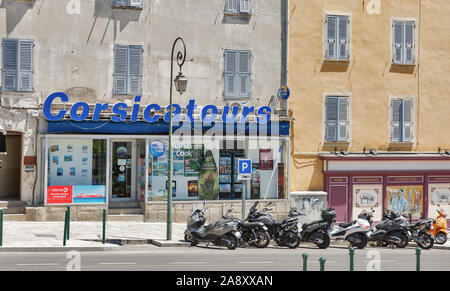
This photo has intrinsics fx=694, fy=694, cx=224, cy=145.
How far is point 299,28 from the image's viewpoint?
27.5 meters

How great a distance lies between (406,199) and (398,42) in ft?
21.3

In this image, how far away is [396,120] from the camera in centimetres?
2855

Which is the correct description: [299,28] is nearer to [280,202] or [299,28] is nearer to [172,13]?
[172,13]

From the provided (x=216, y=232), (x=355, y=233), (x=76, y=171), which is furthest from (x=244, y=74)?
(x=216, y=232)

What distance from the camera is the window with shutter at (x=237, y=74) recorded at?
87.0 feet

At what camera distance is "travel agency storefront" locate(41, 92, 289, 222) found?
971 inches

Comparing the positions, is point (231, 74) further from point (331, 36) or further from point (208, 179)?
point (331, 36)

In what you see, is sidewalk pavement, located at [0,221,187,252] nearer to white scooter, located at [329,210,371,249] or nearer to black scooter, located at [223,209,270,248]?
black scooter, located at [223,209,270,248]

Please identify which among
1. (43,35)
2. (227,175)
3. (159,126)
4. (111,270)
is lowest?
(111,270)

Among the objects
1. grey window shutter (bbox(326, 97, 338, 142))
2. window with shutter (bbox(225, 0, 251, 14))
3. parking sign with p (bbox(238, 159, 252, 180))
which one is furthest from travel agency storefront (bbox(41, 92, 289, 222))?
window with shutter (bbox(225, 0, 251, 14))

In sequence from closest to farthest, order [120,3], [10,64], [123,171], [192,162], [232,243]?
[232,243] < [10,64] < [120,3] < [123,171] < [192,162]

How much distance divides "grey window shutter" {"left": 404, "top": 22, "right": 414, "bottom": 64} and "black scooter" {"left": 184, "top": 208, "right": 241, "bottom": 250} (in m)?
12.7
